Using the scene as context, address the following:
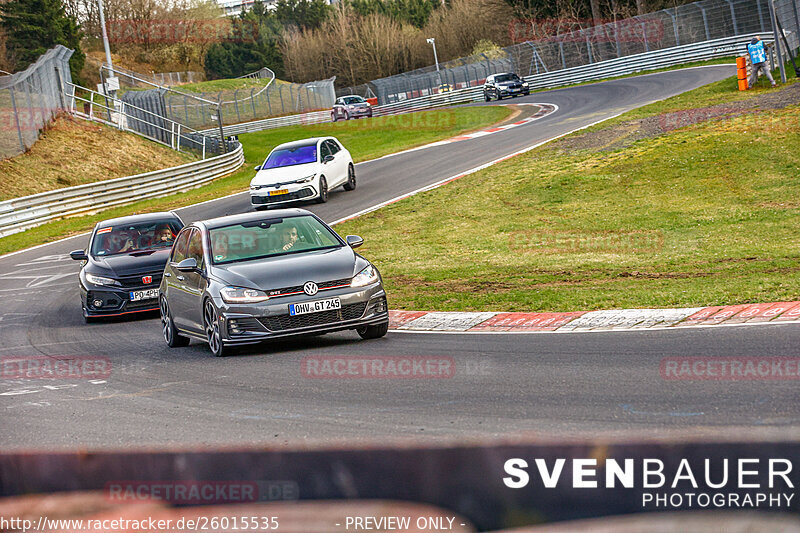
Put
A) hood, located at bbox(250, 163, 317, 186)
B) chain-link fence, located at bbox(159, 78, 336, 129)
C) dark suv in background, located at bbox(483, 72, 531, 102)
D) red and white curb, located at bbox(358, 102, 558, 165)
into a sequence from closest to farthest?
hood, located at bbox(250, 163, 317, 186) < red and white curb, located at bbox(358, 102, 558, 165) < dark suv in background, located at bbox(483, 72, 531, 102) < chain-link fence, located at bbox(159, 78, 336, 129)

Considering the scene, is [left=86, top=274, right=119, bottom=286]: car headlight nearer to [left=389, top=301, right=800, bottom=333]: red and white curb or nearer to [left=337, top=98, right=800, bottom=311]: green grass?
[left=337, top=98, right=800, bottom=311]: green grass

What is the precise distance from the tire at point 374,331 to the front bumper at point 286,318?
254mm

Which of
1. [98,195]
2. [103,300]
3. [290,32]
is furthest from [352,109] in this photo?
[290,32]

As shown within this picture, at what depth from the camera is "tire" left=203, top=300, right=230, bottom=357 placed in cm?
1027

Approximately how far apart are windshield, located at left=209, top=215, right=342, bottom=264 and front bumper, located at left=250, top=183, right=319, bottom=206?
44.8 ft

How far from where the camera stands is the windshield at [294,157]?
26.0 metres

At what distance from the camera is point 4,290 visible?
61.5ft

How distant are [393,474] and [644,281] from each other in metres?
8.21

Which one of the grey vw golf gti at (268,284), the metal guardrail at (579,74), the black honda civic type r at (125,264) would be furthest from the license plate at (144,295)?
the metal guardrail at (579,74)

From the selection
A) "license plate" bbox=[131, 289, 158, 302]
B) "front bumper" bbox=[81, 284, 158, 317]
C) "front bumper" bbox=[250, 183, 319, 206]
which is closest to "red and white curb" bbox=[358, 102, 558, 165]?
"front bumper" bbox=[250, 183, 319, 206]

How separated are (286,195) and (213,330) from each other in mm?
15031

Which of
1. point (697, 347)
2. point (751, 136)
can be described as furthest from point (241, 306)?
point (751, 136)

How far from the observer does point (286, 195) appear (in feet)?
82.7

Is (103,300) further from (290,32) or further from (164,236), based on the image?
(290,32)
